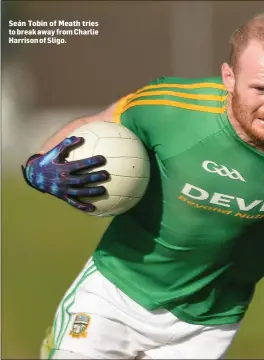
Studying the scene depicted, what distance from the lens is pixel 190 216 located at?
3.04 meters

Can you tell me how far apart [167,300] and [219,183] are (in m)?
0.59

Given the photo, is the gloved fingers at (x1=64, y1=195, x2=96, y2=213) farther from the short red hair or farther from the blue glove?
the short red hair

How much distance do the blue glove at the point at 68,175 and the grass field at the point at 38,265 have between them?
103 cm

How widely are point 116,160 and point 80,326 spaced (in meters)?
0.76

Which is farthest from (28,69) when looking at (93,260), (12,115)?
(93,260)

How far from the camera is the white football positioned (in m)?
2.84

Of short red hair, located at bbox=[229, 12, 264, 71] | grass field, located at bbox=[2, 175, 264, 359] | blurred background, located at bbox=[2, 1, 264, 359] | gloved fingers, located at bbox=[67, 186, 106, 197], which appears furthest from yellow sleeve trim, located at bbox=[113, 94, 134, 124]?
blurred background, located at bbox=[2, 1, 264, 359]

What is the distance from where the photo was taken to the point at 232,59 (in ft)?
9.43

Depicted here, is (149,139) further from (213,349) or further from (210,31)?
(210,31)

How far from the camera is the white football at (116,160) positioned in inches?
112

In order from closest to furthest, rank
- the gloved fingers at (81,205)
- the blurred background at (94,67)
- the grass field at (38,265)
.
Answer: the gloved fingers at (81,205) < the grass field at (38,265) < the blurred background at (94,67)

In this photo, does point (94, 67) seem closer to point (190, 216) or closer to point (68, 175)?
point (190, 216)

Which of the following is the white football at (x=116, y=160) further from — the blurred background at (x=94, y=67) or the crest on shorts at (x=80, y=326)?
the blurred background at (x=94, y=67)

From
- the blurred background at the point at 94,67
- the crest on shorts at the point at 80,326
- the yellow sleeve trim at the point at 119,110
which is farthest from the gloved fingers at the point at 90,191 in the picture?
the blurred background at the point at 94,67
